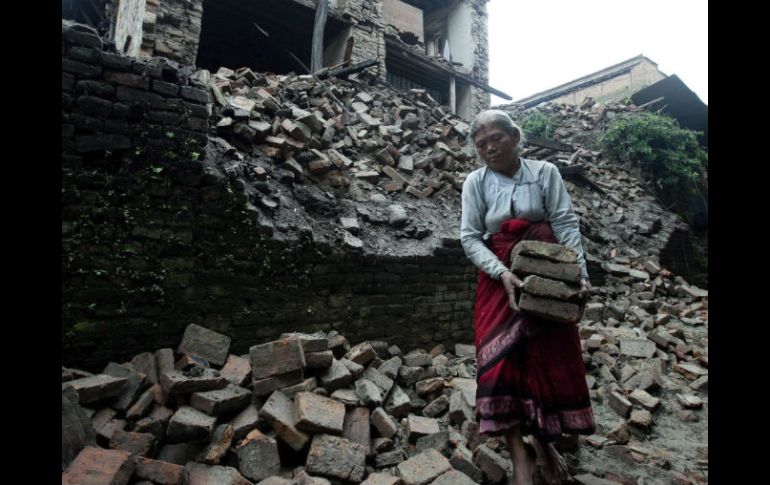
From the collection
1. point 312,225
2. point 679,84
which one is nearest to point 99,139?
point 312,225

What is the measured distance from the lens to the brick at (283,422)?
226 centimetres

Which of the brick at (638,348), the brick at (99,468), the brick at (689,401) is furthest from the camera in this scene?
the brick at (638,348)

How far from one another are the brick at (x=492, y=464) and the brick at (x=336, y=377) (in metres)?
1.02

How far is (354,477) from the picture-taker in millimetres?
2113

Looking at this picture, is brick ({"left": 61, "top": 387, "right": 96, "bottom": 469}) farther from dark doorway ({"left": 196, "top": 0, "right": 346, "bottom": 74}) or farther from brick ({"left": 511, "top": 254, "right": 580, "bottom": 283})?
dark doorway ({"left": 196, "top": 0, "right": 346, "bottom": 74})

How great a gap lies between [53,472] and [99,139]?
2513mm

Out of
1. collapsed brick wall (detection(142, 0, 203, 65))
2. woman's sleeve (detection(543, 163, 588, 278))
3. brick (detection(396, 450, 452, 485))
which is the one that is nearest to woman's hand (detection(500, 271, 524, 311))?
woman's sleeve (detection(543, 163, 588, 278))

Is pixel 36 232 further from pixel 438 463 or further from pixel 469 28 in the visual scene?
pixel 469 28

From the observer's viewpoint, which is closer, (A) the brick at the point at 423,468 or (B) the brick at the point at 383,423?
(A) the brick at the point at 423,468

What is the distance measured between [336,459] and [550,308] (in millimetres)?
1473

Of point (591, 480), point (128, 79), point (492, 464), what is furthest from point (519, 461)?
point (128, 79)

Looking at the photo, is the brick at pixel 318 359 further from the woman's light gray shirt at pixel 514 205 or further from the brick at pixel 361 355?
the woman's light gray shirt at pixel 514 205

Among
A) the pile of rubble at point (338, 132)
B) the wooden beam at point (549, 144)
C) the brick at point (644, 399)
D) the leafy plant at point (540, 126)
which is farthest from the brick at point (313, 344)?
the leafy plant at point (540, 126)

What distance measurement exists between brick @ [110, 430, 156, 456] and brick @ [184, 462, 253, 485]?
9.4 inches
